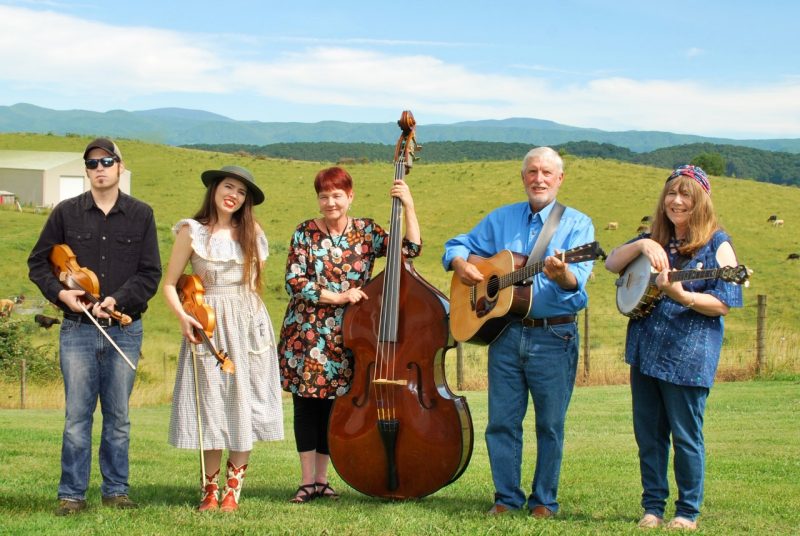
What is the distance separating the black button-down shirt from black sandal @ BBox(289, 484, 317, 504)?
1.54 m

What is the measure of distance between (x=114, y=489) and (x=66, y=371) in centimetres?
80

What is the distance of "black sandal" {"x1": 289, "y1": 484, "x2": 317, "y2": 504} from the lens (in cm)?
617

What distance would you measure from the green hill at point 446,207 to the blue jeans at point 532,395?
904 inches

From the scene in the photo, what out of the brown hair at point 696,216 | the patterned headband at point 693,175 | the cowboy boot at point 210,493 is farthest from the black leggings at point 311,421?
the patterned headband at point 693,175

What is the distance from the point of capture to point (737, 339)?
26.1m

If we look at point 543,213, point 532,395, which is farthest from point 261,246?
point 532,395

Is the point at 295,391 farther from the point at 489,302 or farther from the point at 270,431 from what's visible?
the point at 489,302

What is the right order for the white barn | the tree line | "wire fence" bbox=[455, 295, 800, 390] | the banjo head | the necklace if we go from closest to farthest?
the banjo head
the necklace
"wire fence" bbox=[455, 295, 800, 390]
the white barn
the tree line

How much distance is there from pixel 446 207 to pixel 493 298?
48579mm

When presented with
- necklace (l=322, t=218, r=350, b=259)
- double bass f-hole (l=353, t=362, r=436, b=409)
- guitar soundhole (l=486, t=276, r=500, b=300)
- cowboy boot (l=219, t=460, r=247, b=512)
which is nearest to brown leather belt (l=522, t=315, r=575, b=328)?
guitar soundhole (l=486, t=276, r=500, b=300)

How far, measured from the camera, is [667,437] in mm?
5547

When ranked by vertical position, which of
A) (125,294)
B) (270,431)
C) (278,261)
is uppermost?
(125,294)

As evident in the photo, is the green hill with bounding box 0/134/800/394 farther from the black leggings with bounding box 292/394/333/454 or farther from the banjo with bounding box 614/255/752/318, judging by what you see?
the banjo with bounding box 614/255/752/318

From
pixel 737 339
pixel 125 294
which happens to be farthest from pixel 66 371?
pixel 737 339
